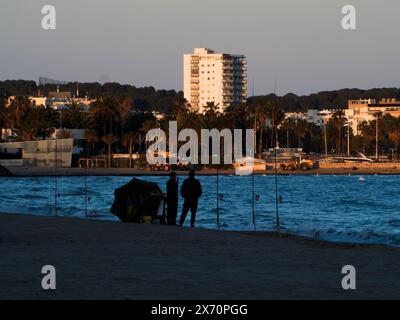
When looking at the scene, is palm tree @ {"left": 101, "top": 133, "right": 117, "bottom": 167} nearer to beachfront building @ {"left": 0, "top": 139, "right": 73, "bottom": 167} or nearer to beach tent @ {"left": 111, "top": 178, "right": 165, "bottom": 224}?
beachfront building @ {"left": 0, "top": 139, "right": 73, "bottom": 167}

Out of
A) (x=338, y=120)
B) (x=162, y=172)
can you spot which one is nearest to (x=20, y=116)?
(x=162, y=172)

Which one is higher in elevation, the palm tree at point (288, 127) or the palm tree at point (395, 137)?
the palm tree at point (288, 127)

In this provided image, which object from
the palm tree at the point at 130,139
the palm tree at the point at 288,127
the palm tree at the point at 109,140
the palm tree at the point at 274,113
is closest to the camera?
the palm tree at the point at 109,140

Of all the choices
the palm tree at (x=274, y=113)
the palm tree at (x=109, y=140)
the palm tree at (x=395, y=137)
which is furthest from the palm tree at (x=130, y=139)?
the palm tree at (x=395, y=137)

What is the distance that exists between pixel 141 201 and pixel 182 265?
9808 mm

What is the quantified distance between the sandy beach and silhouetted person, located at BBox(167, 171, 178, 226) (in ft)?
8.09

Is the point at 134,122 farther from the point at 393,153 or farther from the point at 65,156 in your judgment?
the point at 393,153

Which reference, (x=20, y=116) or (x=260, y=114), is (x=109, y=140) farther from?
(x=260, y=114)

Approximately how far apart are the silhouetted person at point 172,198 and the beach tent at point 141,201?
0.42 metres

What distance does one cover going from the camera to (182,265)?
14.9 metres

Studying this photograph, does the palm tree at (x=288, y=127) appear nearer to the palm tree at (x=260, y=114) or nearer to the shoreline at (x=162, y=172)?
the palm tree at (x=260, y=114)

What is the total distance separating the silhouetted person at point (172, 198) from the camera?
24.1 m

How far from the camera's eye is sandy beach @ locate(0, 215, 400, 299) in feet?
40.0

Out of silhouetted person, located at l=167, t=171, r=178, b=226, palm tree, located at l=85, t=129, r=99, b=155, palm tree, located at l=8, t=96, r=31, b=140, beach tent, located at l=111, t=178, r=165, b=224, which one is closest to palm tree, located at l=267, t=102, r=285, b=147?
palm tree, located at l=85, t=129, r=99, b=155
